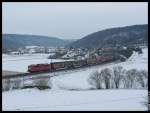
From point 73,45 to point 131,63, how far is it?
0.48 meters

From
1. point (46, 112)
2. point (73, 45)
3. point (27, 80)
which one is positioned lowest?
point (46, 112)

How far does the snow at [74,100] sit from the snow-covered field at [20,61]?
0.59ft

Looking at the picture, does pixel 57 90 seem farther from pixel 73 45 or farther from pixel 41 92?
pixel 73 45

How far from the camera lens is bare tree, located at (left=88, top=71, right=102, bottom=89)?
136 inches

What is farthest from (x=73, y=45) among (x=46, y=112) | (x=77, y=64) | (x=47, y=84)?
(x=46, y=112)

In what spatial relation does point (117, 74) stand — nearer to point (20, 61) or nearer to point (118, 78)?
point (118, 78)

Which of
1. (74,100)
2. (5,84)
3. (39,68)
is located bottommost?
(74,100)

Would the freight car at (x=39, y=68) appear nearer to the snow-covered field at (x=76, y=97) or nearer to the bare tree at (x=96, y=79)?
the snow-covered field at (x=76, y=97)

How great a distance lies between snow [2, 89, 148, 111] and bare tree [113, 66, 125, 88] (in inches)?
3.2

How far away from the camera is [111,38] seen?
3.56 metres

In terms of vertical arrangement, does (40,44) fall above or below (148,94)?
above

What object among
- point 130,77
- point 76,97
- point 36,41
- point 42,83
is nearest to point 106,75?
point 130,77

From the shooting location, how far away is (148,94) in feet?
11.1

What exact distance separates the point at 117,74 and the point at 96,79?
6.7 inches
